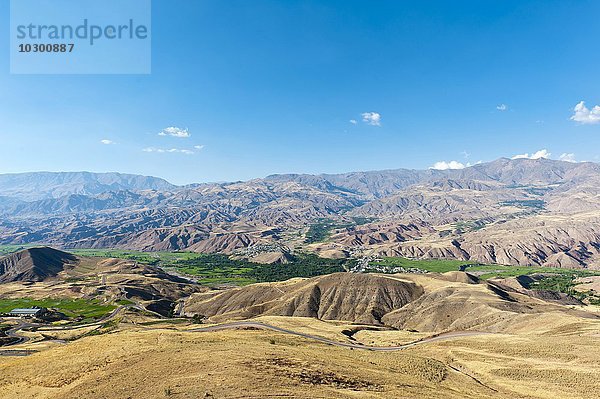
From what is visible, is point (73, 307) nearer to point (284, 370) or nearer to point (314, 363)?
point (314, 363)

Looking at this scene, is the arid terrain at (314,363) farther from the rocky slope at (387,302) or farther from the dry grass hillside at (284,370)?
the rocky slope at (387,302)

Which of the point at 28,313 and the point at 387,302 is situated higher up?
the point at 387,302

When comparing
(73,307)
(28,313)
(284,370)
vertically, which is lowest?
(73,307)

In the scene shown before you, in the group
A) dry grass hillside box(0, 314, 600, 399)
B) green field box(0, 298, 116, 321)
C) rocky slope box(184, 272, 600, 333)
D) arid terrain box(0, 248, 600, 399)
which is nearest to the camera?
dry grass hillside box(0, 314, 600, 399)

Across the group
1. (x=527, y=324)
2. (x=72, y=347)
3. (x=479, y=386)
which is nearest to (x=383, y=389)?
(x=479, y=386)

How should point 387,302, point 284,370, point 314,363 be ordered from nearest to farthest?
point 284,370 → point 314,363 → point 387,302

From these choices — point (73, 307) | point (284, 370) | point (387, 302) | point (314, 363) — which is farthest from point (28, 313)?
point (284, 370)

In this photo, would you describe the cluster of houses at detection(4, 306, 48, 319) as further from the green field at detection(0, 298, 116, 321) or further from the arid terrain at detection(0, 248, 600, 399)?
the arid terrain at detection(0, 248, 600, 399)

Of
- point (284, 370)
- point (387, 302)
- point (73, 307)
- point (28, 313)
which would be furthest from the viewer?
point (73, 307)

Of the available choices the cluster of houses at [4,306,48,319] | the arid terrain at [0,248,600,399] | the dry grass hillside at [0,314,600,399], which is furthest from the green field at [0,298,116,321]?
the dry grass hillside at [0,314,600,399]
